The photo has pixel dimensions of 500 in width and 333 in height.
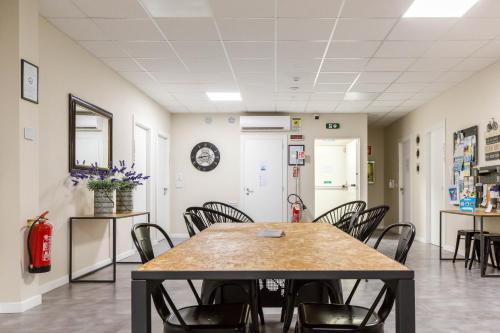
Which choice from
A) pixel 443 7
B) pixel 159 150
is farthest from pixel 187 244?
pixel 159 150

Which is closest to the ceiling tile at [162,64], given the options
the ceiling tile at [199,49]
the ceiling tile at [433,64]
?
the ceiling tile at [199,49]

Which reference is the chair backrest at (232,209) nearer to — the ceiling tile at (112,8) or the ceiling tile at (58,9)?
the ceiling tile at (112,8)

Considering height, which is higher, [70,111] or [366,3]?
[366,3]

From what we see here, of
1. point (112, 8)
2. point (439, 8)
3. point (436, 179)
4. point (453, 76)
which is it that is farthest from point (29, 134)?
point (436, 179)

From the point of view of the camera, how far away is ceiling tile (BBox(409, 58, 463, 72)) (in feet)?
17.2

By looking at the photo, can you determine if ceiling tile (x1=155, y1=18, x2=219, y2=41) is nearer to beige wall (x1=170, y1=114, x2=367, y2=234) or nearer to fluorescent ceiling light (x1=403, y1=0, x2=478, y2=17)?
fluorescent ceiling light (x1=403, y1=0, x2=478, y2=17)

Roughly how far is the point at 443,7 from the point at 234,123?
18.3 feet

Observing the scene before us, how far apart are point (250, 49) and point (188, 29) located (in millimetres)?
839

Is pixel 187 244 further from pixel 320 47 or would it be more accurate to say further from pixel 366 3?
pixel 320 47

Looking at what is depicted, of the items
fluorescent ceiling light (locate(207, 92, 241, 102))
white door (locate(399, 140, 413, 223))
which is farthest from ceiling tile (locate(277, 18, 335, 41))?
white door (locate(399, 140, 413, 223))

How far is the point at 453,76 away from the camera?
5.99 meters

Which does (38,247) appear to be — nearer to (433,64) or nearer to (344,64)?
(344,64)

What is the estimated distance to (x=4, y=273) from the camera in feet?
11.0

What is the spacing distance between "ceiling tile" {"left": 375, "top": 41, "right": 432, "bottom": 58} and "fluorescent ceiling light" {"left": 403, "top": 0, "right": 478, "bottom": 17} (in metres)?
0.72
